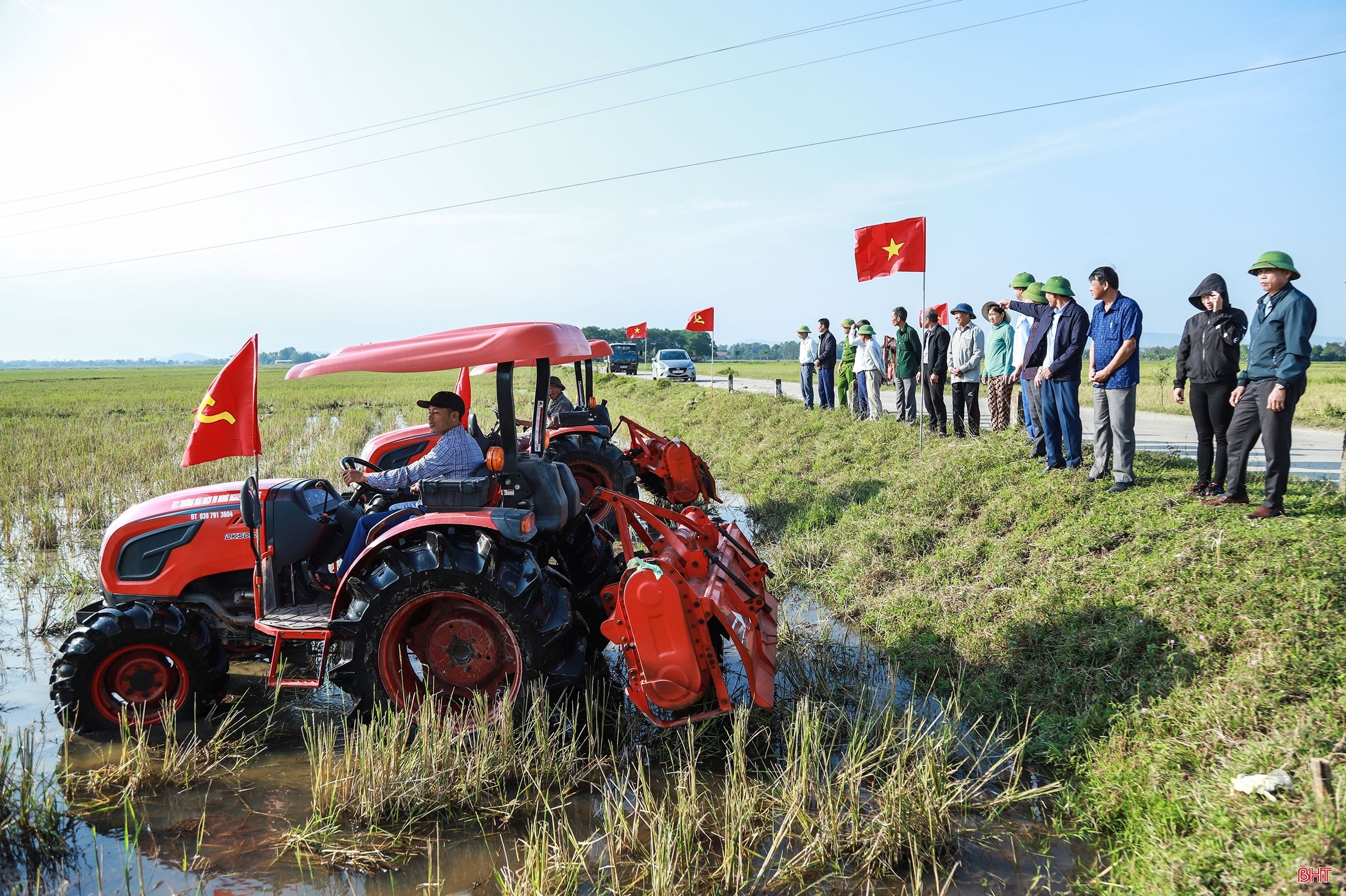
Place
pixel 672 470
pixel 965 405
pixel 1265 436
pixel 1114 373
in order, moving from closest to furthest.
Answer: pixel 1265 436 → pixel 1114 373 → pixel 672 470 → pixel 965 405

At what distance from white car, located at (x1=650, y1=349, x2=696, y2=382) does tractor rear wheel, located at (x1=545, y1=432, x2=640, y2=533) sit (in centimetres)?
2193

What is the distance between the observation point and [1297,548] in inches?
176

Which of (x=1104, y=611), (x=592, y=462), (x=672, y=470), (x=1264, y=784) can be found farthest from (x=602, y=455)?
(x=1264, y=784)

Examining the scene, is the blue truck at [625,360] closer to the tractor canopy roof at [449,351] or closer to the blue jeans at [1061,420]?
the blue jeans at [1061,420]

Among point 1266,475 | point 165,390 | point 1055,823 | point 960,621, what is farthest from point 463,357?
point 165,390

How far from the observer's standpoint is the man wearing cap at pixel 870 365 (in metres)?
11.7

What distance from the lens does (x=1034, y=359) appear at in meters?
7.82

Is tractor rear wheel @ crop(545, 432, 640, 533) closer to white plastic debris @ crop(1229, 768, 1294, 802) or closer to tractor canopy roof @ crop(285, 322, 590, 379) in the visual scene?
tractor canopy roof @ crop(285, 322, 590, 379)

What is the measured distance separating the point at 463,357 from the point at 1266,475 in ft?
16.4

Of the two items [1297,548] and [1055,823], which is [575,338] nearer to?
[1055,823]

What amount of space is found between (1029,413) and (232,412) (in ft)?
22.7

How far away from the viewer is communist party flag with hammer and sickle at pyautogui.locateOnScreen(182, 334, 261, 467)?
4273 mm

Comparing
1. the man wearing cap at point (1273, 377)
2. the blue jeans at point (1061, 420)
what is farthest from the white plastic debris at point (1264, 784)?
the blue jeans at point (1061, 420)

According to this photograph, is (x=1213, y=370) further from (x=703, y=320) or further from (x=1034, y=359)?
(x=703, y=320)
